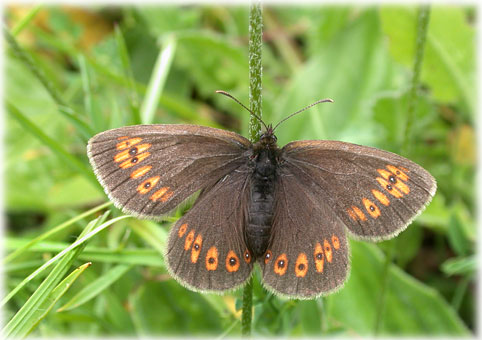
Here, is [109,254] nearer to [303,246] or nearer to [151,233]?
[151,233]

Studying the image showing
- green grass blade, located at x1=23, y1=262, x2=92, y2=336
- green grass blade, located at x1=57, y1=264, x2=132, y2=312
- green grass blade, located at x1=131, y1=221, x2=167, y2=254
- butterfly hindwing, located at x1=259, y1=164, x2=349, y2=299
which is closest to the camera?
green grass blade, located at x1=23, y1=262, x2=92, y2=336

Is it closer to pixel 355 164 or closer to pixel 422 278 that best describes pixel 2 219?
pixel 355 164

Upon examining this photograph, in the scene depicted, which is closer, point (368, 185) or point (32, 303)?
point (32, 303)

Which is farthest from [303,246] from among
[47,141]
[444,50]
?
[444,50]

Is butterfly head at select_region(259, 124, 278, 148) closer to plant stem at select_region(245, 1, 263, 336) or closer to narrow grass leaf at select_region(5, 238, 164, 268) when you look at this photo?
plant stem at select_region(245, 1, 263, 336)

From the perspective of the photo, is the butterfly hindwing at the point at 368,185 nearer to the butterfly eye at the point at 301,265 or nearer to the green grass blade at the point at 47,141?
the butterfly eye at the point at 301,265

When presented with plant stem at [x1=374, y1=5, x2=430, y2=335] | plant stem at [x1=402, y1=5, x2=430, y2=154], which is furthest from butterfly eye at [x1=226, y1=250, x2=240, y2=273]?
plant stem at [x1=402, y1=5, x2=430, y2=154]

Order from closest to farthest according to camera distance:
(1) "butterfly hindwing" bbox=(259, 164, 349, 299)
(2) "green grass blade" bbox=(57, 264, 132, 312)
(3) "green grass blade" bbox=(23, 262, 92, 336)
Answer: (3) "green grass blade" bbox=(23, 262, 92, 336) < (1) "butterfly hindwing" bbox=(259, 164, 349, 299) < (2) "green grass blade" bbox=(57, 264, 132, 312)
